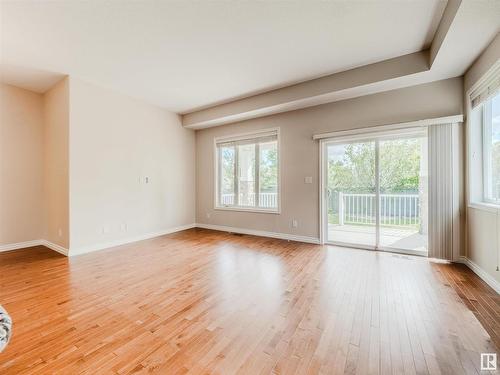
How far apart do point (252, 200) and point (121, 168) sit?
2.88 meters

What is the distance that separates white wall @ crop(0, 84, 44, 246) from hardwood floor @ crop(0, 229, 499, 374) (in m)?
0.96

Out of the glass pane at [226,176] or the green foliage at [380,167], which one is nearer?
the green foliage at [380,167]

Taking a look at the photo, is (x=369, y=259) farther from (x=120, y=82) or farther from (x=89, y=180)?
(x=120, y=82)

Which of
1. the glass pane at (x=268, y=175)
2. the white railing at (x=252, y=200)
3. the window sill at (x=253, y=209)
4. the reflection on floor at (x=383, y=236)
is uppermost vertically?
the glass pane at (x=268, y=175)

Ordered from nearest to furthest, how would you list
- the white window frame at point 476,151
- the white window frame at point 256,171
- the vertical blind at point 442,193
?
the white window frame at point 476,151 < the vertical blind at point 442,193 < the white window frame at point 256,171

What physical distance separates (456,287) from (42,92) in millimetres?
7338

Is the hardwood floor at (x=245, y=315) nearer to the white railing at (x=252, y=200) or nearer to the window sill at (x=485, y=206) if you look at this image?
the window sill at (x=485, y=206)

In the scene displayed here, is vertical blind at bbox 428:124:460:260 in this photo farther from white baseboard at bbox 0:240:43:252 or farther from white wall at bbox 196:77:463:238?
white baseboard at bbox 0:240:43:252

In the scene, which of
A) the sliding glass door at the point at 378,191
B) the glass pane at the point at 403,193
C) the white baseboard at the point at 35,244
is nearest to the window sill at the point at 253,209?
the sliding glass door at the point at 378,191

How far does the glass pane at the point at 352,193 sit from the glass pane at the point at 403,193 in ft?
0.60

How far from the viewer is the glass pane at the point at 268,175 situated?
16.4 feet

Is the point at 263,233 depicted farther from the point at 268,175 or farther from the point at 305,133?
the point at 305,133

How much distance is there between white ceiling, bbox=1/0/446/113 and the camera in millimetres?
2285

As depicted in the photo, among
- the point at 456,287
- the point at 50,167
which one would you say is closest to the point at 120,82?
the point at 50,167
